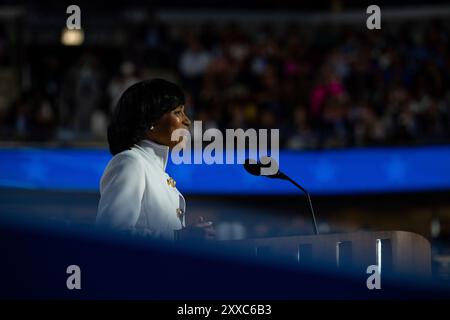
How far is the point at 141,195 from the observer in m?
4.16

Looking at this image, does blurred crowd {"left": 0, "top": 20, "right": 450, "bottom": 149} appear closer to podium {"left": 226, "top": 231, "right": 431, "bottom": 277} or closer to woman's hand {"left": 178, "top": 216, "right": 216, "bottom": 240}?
podium {"left": 226, "top": 231, "right": 431, "bottom": 277}

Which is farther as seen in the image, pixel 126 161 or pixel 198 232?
pixel 126 161

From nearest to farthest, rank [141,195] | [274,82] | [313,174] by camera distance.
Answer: [141,195]
[313,174]
[274,82]

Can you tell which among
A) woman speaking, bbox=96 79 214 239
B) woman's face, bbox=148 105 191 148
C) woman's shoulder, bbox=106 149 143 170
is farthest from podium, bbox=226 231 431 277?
woman's face, bbox=148 105 191 148

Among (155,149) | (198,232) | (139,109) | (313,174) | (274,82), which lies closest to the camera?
(198,232)

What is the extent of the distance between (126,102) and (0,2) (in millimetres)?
12326

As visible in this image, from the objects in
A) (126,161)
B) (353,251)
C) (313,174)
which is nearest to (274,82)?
(313,174)

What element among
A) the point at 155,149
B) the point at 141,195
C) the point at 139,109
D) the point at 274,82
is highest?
the point at 274,82

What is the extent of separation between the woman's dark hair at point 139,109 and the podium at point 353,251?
79cm

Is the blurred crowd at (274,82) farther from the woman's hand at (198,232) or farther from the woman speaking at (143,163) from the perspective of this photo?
the woman's hand at (198,232)

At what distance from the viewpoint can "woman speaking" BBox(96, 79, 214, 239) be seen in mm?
4082

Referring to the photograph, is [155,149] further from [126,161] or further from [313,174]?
[313,174]

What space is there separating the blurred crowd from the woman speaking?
24.5 feet

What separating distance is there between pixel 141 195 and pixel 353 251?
823 mm
